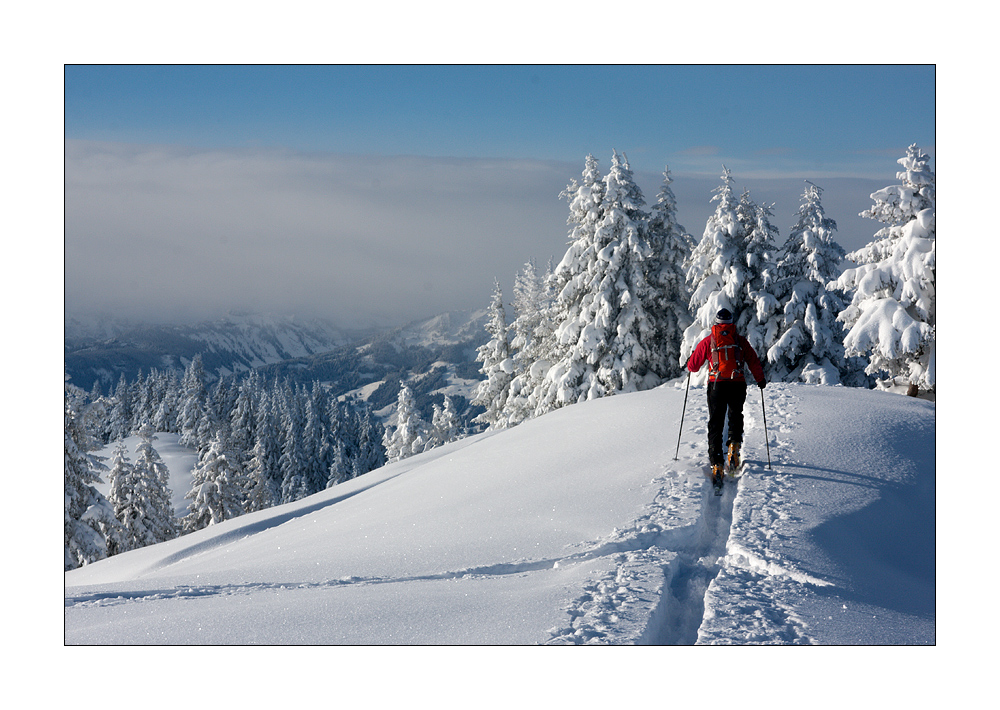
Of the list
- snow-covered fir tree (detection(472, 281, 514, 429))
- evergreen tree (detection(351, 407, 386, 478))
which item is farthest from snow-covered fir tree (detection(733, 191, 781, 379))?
evergreen tree (detection(351, 407, 386, 478))

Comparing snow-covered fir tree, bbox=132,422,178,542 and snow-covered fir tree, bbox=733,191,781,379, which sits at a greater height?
snow-covered fir tree, bbox=733,191,781,379

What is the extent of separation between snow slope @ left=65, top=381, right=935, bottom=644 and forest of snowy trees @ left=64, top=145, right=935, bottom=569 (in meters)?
5.02

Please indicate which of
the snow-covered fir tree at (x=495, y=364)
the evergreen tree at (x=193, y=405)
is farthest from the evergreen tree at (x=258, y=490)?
the snow-covered fir tree at (x=495, y=364)

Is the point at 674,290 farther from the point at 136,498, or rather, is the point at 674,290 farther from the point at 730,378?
the point at 136,498

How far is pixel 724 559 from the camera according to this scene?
5590 mm

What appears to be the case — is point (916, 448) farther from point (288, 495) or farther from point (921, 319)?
point (288, 495)

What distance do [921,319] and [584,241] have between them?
12.2m

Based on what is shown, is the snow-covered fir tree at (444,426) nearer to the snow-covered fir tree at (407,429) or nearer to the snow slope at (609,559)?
the snow-covered fir tree at (407,429)

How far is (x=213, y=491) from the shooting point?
1383 inches

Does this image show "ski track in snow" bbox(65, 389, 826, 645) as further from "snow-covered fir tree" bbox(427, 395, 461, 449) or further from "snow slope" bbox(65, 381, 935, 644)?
"snow-covered fir tree" bbox(427, 395, 461, 449)

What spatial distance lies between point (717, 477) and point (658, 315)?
16861mm

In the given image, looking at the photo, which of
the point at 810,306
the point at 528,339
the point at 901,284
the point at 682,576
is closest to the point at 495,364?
the point at 528,339

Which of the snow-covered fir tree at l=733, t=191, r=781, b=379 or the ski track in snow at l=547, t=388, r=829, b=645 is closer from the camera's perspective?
the ski track in snow at l=547, t=388, r=829, b=645

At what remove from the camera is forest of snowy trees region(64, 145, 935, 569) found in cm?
1353
